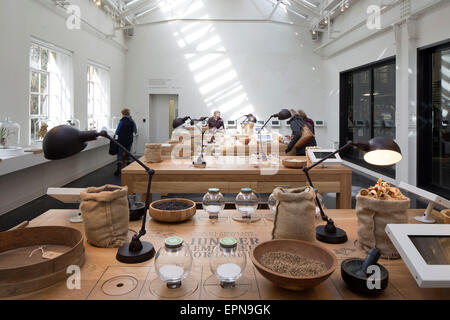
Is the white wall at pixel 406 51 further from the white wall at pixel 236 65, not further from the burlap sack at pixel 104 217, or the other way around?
the burlap sack at pixel 104 217

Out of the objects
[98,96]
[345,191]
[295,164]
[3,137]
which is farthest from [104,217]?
[98,96]

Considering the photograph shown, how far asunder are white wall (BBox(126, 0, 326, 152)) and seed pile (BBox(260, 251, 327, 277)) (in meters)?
9.91

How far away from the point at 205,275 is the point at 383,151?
0.87 m

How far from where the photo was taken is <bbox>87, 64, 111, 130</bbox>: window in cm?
845

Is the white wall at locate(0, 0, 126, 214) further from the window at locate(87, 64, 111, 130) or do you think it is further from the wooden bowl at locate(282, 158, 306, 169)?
the wooden bowl at locate(282, 158, 306, 169)

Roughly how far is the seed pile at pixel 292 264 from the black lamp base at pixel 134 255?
47 cm

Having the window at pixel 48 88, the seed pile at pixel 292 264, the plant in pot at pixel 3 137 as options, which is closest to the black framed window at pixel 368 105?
the seed pile at pixel 292 264

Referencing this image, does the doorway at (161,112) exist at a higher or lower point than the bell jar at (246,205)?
higher

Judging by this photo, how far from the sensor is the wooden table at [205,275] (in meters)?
1.07

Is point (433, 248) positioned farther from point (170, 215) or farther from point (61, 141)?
point (61, 141)

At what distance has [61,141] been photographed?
128cm

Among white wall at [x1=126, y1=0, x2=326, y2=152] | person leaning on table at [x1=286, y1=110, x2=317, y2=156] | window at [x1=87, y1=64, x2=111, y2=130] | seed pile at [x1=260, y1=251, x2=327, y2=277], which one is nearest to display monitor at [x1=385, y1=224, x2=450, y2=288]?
seed pile at [x1=260, y1=251, x2=327, y2=277]

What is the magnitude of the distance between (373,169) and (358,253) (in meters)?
6.84
